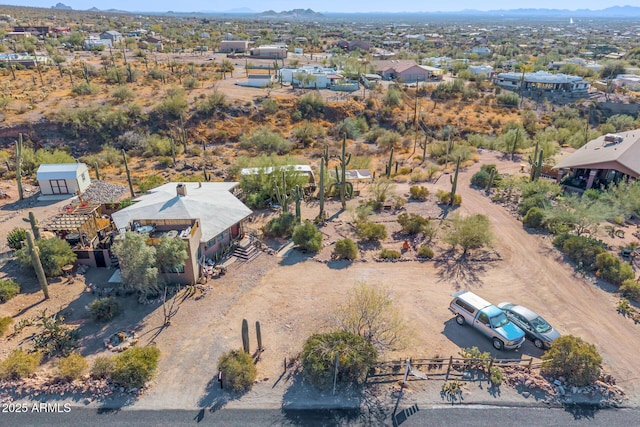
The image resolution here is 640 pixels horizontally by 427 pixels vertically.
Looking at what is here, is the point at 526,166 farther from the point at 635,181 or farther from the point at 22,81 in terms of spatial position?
the point at 22,81

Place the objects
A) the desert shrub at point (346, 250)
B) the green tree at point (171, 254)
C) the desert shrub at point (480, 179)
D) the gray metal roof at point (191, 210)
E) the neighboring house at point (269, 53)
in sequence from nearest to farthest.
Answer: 1. the green tree at point (171, 254)
2. the gray metal roof at point (191, 210)
3. the desert shrub at point (346, 250)
4. the desert shrub at point (480, 179)
5. the neighboring house at point (269, 53)

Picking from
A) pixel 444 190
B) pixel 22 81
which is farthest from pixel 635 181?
pixel 22 81

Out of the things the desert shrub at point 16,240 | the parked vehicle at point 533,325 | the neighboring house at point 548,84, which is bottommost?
the parked vehicle at point 533,325

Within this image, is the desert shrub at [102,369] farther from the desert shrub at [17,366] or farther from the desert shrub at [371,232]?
the desert shrub at [371,232]

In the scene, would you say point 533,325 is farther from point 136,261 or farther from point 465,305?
point 136,261

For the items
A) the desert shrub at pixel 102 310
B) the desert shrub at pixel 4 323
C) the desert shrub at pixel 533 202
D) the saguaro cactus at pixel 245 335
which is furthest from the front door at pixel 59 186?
the desert shrub at pixel 533 202

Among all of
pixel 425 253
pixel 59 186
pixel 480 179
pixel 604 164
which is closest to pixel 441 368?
pixel 425 253
